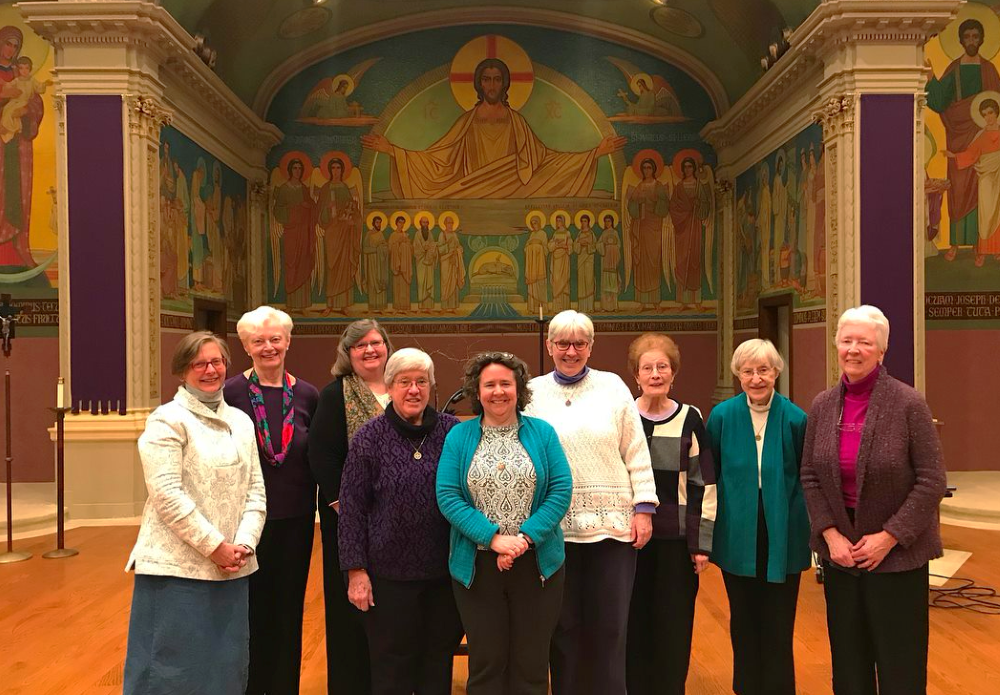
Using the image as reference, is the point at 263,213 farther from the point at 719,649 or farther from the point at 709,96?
the point at 719,649

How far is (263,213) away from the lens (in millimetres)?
14688

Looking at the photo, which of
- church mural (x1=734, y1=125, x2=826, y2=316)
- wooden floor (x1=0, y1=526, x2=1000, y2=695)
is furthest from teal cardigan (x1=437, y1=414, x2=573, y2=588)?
church mural (x1=734, y1=125, x2=826, y2=316)

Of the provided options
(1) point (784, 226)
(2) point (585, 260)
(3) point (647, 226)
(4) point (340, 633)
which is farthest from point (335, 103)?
(4) point (340, 633)

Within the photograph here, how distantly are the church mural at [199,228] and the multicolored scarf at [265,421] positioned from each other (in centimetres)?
710

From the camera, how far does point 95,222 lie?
946 centimetres

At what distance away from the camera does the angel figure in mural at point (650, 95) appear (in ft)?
48.6

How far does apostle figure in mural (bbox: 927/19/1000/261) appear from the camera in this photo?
11586 mm

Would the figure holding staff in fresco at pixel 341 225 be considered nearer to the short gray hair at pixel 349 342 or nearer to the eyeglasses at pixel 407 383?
the short gray hair at pixel 349 342

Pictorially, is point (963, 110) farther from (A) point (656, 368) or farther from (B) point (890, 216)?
(A) point (656, 368)

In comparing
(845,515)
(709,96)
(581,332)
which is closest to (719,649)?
(845,515)

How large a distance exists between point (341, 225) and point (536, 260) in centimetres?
338

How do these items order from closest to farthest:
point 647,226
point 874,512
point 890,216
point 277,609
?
point 874,512 < point 277,609 < point 890,216 < point 647,226

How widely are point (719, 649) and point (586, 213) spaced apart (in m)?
10.3

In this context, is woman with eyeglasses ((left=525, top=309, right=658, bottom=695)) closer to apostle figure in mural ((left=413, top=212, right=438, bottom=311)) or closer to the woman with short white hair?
the woman with short white hair
